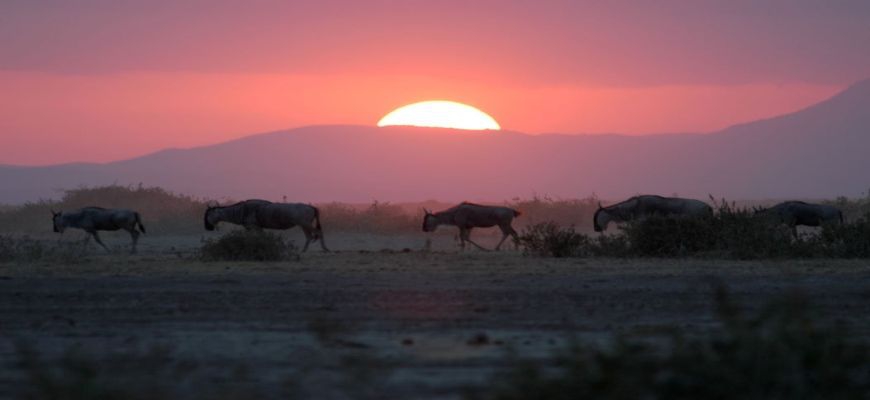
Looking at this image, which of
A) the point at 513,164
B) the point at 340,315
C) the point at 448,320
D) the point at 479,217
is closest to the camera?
the point at 448,320

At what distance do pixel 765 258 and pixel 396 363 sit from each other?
1559cm

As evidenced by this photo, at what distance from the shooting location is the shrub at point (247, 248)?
2570cm

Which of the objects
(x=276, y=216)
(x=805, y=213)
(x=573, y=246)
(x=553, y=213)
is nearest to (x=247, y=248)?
(x=573, y=246)

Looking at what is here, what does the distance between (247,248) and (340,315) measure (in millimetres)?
11290

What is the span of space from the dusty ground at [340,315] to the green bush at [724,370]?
0.75 meters

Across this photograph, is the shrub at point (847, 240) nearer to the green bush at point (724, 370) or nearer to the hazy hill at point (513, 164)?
the green bush at point (724, 370)

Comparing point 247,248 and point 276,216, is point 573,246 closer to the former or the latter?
point 247,248

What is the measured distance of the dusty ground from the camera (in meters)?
9.80

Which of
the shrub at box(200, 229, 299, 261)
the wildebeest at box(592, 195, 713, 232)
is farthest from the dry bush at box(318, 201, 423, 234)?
the shrub at box(200, 229, 299, 261)

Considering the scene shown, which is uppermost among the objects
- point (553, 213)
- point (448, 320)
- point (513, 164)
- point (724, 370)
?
point (513, 164)

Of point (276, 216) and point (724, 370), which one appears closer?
point (724, 370)

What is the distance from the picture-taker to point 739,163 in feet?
528

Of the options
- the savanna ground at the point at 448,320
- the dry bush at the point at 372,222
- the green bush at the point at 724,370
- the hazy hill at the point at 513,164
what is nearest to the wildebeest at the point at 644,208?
the savanna ground at the point at 448,320

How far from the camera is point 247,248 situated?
2572 centimetres
